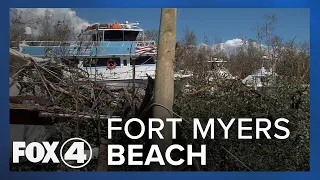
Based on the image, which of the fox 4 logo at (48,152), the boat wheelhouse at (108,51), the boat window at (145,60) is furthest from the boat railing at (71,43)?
the fox 4 logo at (48,152)

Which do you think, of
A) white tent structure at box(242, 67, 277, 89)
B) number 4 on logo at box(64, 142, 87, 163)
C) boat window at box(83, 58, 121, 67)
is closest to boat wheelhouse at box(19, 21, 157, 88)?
boat window at box(83, 58, 121, 67)

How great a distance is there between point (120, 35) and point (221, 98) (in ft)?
3.05

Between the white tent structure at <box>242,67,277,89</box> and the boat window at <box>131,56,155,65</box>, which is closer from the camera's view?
the boat window at <box>131,56,155,65</box>

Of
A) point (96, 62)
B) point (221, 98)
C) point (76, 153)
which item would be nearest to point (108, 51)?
point (96, 62)

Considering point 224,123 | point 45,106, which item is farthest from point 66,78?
point 224,123

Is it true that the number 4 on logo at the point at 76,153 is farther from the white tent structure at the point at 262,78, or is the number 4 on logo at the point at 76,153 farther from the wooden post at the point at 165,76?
the white tent structure at the point at 262,78

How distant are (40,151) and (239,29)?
1779 mm

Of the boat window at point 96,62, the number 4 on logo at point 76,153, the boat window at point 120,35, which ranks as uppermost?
the boat window at point 120,35

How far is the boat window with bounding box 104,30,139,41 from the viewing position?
414 cm

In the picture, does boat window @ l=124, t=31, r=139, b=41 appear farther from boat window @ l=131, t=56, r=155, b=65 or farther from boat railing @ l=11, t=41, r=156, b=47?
boat window @ l=131, t=56, r=155, b=65

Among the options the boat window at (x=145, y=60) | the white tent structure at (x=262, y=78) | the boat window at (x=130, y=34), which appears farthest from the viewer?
the white tent structure at (x=262, y=78)

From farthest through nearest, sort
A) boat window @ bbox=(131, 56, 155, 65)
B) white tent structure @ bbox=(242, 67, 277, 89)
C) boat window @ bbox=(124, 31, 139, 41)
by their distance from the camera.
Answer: white tent structure @ bbox=(242, 67, 277, 89) → boat window @ bbox=(131, 56, 155, 65) → boat window @ bbox=(124, 31, 139, 41)

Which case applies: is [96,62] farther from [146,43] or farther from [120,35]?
[146,43]

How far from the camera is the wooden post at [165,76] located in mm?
4203
